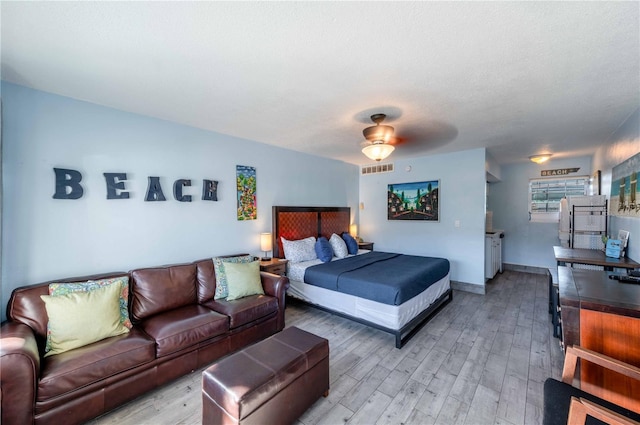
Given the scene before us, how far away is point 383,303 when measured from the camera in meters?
2.95

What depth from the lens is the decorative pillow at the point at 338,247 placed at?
15.3 ft

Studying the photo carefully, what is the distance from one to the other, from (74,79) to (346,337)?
3.69 meters

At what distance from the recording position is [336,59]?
6.03 ft

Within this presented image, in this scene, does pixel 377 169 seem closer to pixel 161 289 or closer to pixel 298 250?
pixel 298 250

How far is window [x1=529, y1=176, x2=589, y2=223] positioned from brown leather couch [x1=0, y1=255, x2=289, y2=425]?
6212 mm

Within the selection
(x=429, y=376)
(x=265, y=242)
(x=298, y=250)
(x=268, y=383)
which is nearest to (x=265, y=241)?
(x=265, y=242)

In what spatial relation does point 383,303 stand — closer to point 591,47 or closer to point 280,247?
point 280,247

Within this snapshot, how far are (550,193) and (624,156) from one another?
3211mm

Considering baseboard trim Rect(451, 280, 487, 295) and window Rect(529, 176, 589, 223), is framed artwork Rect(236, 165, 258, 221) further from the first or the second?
window Rect(529, 176, 589, 223)

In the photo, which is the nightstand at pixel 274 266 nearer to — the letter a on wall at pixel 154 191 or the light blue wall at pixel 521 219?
the letter a on wall at pixel 154 191

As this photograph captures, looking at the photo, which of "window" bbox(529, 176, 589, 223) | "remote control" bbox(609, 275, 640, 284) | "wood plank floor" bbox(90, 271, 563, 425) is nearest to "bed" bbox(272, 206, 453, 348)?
"wood plank floor" bbox(90, 271, 563, 425)

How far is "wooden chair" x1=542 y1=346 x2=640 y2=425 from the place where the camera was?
3.47 ft

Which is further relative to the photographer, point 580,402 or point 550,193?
point 550,193

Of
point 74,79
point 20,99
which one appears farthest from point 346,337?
point 20,99
